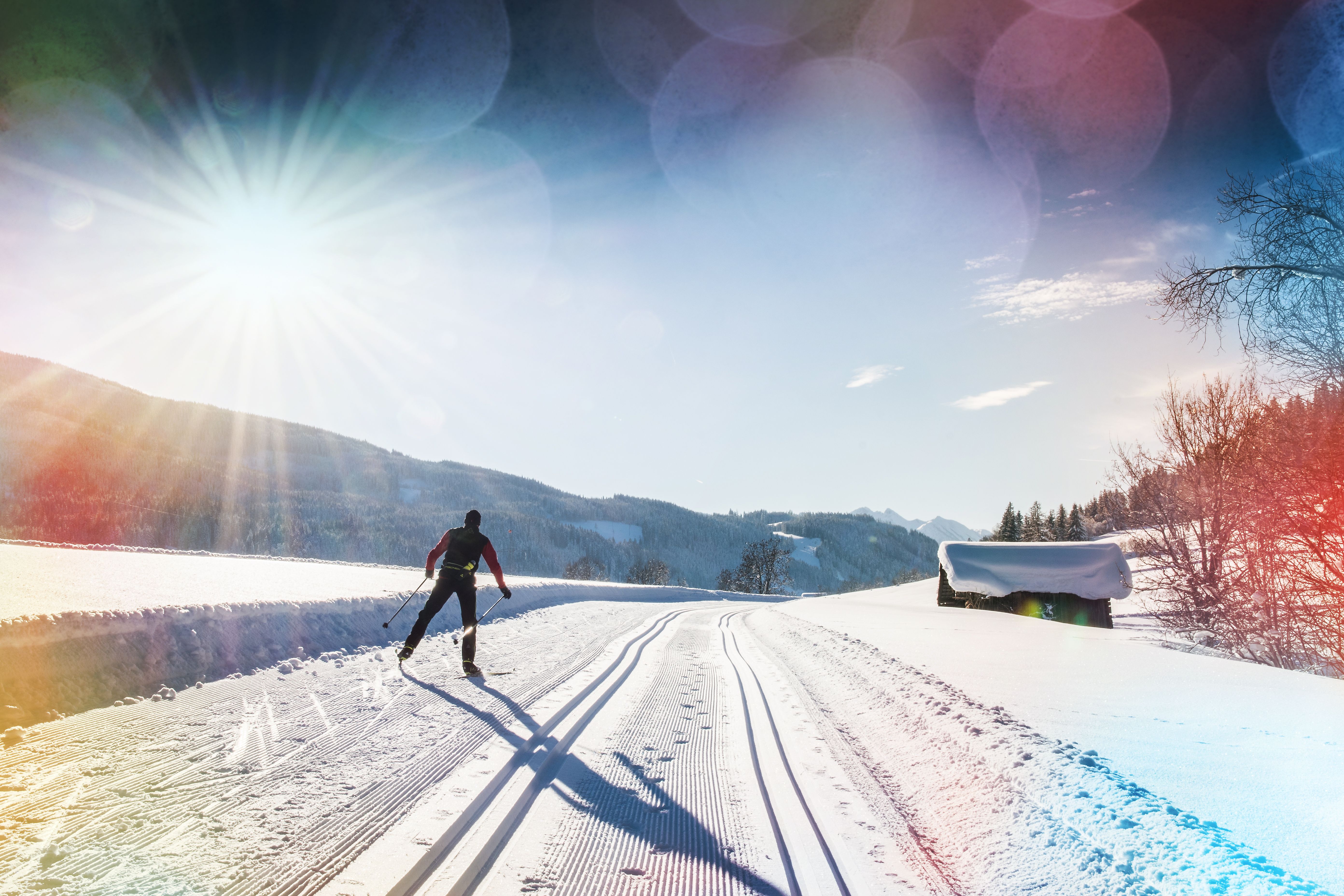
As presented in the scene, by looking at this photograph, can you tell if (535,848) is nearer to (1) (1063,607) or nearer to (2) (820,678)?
(2) (820,678)

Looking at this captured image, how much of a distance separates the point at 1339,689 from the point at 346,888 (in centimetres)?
825

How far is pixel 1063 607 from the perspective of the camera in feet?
72.0

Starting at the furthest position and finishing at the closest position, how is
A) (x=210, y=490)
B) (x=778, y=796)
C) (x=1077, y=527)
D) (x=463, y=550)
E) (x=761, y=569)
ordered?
(x=210, y=490)
(x=761, y=569)
(x=1077, y=527)
(x=463, y=550)
(x=778, y=796)

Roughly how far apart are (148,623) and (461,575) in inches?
123

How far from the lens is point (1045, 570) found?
2211 cm

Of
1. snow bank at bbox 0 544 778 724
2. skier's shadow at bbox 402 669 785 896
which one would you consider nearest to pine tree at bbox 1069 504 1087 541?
snow bank at bbox 0 544 778 724

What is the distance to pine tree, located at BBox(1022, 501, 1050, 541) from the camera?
72.1 m

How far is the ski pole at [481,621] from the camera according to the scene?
25.8 ft

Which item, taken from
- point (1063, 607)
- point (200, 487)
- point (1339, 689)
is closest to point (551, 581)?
point (1063, 607)

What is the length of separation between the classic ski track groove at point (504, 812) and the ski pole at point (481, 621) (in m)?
1.97

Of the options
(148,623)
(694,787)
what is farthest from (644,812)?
(148,623)

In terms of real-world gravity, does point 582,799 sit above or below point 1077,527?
below

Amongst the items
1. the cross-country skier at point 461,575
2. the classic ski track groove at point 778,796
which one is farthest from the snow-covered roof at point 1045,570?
the cross-country skier at point 461,575

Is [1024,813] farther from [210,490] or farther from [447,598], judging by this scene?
[210,490]
